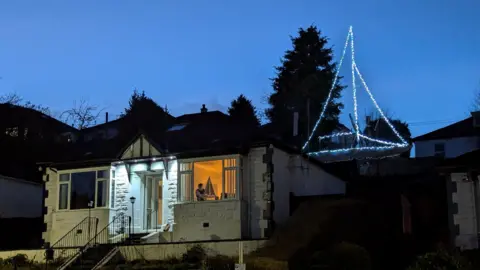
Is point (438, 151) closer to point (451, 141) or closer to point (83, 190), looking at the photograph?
point (451, 141)

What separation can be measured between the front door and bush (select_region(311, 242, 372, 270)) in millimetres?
9101

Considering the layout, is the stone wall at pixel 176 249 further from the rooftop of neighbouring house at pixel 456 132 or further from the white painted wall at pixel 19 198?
the rooftop of neighbouring house at pixel 456 132

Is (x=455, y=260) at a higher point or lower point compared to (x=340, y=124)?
lower

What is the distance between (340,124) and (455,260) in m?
29.6

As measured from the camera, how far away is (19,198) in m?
33.4

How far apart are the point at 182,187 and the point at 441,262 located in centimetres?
1108

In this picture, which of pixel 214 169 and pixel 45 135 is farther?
pixel 45 135

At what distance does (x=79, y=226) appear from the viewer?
1024 inches

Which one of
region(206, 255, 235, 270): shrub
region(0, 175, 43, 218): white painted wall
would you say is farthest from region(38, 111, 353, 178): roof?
region(0, 175, 43, 218): white painted wall

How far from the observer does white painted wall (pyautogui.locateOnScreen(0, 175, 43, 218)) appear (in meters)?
32.3

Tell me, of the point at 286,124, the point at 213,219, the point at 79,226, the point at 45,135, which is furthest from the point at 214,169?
the point at 45,135

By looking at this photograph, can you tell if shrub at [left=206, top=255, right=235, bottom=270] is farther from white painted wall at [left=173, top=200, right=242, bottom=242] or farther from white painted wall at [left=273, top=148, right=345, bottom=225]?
white painted wall at [left=273, top=148, right=345, bottom=225]

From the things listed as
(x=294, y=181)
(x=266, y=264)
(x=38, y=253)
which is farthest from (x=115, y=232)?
(x=266, y=264)

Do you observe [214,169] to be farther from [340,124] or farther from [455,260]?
[340,124]
